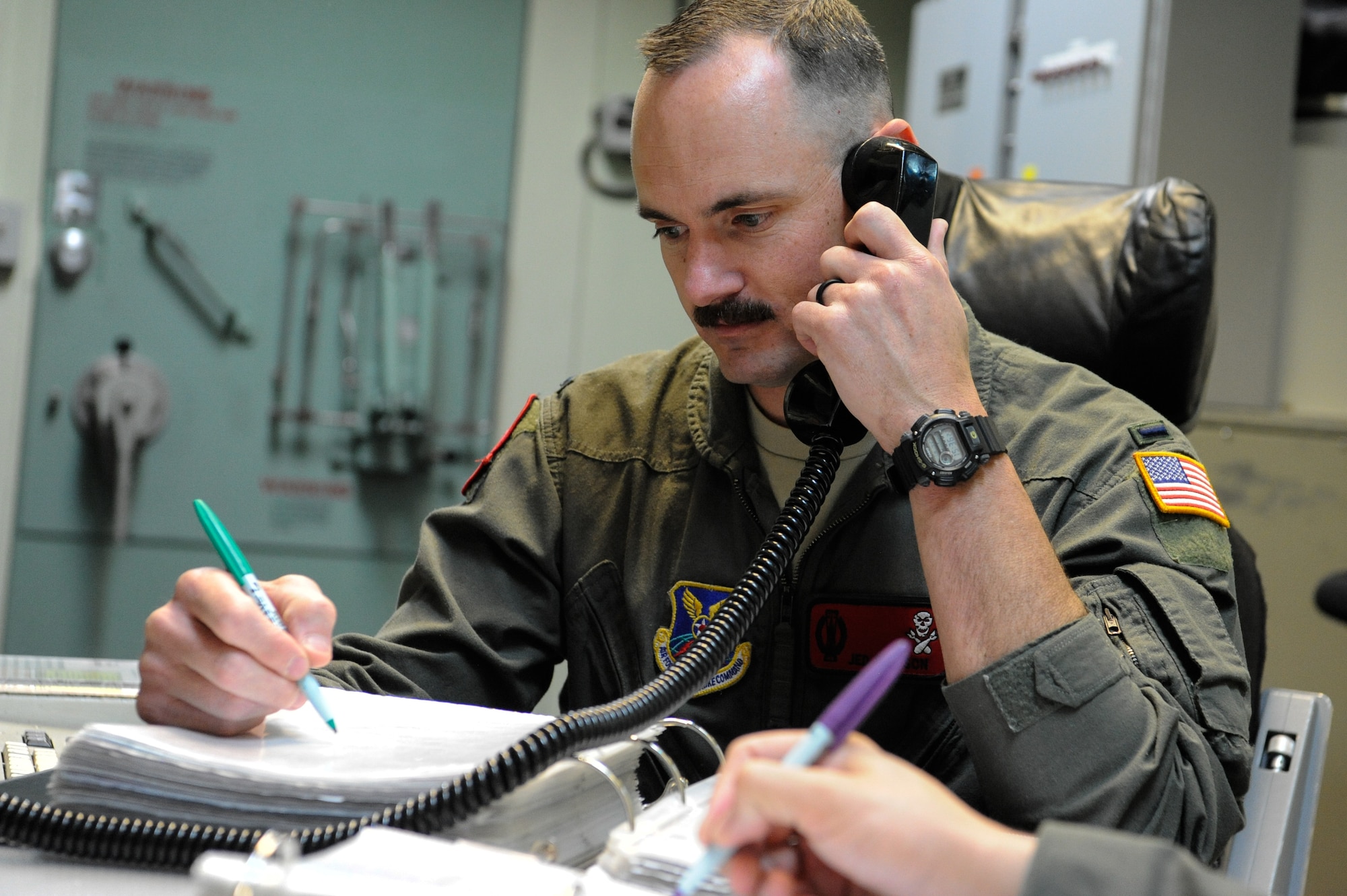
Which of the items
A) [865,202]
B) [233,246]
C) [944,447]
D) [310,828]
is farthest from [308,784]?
[233,246]

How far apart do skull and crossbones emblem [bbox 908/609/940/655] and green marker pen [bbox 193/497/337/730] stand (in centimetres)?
57

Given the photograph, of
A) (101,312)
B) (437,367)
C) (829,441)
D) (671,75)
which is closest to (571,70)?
(437,367)

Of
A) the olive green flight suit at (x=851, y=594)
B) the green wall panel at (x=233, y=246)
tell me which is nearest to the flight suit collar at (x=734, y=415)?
the olive green flight suit at (x=851, y=594)

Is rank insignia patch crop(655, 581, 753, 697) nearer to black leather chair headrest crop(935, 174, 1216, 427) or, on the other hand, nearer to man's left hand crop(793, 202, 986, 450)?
man's left hand crop(793, 202, 986, 450)

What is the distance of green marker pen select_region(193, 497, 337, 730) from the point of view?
2.58 ft

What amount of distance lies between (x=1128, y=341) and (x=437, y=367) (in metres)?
2.25

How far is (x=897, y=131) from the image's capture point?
126 centimetres

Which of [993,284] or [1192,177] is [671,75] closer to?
[993,284]

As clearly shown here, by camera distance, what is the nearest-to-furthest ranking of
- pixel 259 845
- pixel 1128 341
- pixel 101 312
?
1. pixel 259 845
2. pixel 1128 341
3. pixel 101 312

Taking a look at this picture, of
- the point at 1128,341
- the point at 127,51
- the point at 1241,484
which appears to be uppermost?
the point at 127,51

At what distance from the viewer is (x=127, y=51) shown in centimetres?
304

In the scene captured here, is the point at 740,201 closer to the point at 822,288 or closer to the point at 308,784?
the point at 822,288

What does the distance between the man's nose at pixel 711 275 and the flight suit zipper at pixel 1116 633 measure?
1.49 ft

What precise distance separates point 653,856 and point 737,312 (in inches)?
26.1
